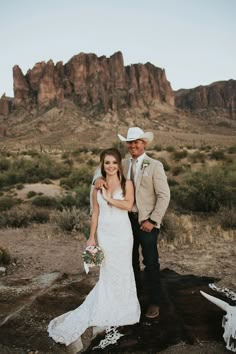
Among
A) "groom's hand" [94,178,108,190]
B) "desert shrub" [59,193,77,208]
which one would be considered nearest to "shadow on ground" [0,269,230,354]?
"groom's hand" [94,178,108,190]

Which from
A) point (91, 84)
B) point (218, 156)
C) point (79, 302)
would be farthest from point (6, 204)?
point (91, 84)

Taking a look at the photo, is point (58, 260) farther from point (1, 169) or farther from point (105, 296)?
point (1, 169)

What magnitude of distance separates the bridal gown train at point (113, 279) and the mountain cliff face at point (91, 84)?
97.0 m

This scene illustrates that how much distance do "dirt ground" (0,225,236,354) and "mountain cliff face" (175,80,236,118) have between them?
132804 mm

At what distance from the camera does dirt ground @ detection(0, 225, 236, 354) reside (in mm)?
6676

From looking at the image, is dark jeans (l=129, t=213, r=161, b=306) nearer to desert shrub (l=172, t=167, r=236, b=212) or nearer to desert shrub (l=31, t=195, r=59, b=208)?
desert shrub (l=172, t=167, r=236, b=212)

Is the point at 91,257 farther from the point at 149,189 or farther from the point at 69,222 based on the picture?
the point at 69,222

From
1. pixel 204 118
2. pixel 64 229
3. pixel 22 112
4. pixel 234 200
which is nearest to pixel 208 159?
pixel 234 200

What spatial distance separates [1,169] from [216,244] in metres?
21.2

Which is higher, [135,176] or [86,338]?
[135,176]

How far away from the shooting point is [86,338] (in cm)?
409

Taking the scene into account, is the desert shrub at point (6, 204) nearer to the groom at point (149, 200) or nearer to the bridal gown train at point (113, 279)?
the bridal gown train at point (113, 279)

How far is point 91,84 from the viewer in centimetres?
11425

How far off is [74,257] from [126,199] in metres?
4.06
